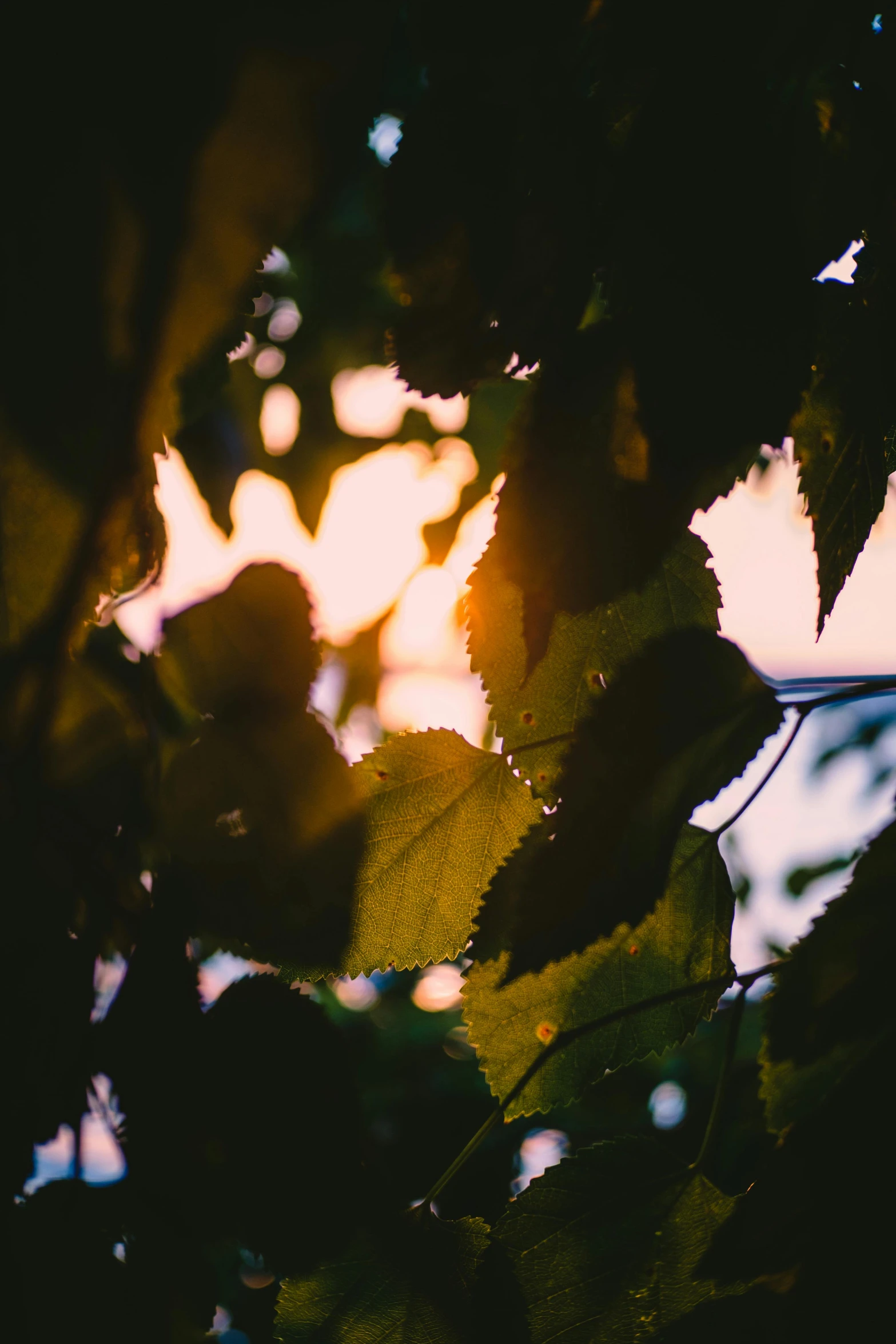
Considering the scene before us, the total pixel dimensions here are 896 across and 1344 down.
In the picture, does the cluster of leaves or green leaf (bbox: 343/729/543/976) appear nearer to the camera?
the cluster of leaves

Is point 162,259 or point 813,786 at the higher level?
point 813,786

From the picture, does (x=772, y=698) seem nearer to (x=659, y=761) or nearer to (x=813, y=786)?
(x=659, y=761)

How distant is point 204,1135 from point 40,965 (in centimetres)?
10

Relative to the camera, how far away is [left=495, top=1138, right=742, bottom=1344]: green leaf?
13.2 inches

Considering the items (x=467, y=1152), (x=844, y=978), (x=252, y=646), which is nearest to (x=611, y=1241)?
(x=467, y=1152)

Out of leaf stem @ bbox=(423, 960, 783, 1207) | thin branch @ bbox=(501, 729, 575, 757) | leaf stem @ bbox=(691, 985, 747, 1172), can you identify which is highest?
thin branch @ bbox=(501, 729, 575, 757)

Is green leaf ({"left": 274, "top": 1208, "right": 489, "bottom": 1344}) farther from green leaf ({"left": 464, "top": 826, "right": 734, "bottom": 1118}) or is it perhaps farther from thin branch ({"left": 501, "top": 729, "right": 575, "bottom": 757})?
thin branch ({"left": 501, "top": 729, "right": 575, "bottom": 757})

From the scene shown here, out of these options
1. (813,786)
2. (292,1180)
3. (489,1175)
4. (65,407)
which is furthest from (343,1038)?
(813,786)

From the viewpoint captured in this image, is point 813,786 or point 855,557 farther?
point 813,786

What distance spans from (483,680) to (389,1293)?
274 millimetres

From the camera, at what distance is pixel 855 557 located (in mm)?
301

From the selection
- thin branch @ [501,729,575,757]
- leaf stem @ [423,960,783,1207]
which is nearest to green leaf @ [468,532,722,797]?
thin branch @ [501,729,575,757]

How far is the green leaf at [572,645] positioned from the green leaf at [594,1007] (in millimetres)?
83

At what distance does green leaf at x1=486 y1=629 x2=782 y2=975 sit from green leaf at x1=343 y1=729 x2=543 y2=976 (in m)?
0.07
